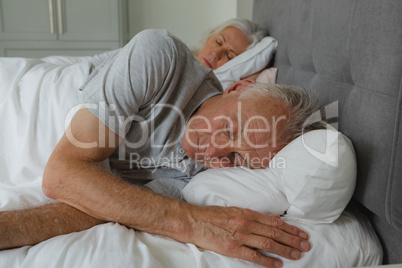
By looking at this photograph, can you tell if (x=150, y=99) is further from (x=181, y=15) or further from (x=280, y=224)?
(x=181, y=15)

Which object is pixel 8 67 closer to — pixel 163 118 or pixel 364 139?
pixel 163 118

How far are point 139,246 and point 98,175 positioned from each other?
0.21 meters

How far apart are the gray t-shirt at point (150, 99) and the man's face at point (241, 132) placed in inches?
3.7

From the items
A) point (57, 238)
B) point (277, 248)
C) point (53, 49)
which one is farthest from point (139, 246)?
point (53, 49)

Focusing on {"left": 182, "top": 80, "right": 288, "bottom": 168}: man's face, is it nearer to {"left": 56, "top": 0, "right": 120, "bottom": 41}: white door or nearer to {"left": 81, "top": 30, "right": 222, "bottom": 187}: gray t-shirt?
{"left": 81, "top": 30, "right": 222, "bottom": 187}: gray t-shirt

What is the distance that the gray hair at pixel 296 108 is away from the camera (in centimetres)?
103

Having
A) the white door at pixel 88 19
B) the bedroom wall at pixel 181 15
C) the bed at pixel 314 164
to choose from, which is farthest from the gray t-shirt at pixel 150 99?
the bedroom wall at pixel 181 15

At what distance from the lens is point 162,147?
1136 millimetres

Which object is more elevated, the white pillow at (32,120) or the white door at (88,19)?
the white door at (88,19)

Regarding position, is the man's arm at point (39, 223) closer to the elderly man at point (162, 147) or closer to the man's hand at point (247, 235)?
the elderly man at point (162, 147)

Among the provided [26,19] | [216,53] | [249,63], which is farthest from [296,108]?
[26,19]

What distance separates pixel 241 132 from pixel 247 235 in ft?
0.99

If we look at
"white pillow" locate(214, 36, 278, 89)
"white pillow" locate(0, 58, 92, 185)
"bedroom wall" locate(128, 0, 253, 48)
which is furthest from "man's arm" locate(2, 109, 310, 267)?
"bedroom wall" locate(128, 0, 253, 48)

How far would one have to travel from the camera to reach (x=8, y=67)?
117 cm
